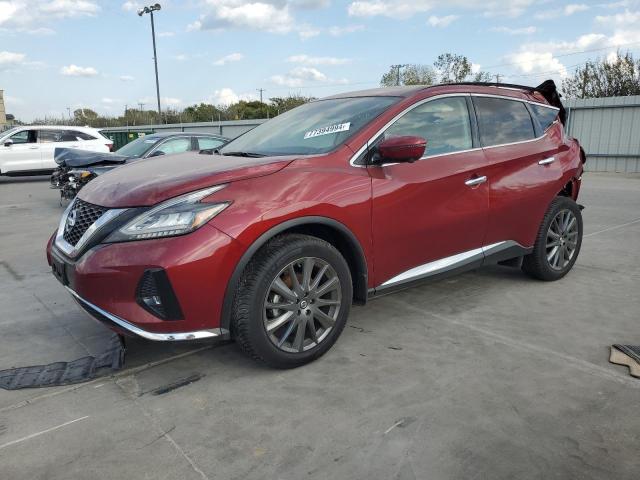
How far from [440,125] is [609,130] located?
15.7 meters

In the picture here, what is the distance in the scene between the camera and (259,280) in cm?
279

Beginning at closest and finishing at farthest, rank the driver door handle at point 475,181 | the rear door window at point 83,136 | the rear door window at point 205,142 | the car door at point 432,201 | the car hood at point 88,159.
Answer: the car door at point 432,201
the driver door handle at point 475,181
the car hood at point 88,159
the rear door window at point 205,142
the rear door window at point 83,136

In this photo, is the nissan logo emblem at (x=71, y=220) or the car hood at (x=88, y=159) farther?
the car hood at (x=88, y=159)

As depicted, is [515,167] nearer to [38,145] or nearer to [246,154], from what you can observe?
[246,154]

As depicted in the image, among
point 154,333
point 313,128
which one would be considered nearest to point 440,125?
point 313,128

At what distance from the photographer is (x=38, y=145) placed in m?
15.0

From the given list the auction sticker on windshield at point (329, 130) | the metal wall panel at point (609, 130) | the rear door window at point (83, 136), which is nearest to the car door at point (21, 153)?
the rear door window at point (83, 136)

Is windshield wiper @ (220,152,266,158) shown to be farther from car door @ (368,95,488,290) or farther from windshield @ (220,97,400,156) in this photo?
car door @ (368,95,488,290)

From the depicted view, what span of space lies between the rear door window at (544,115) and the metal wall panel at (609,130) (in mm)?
13751

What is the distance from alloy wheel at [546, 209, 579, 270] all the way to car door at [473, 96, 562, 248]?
0.82 feet

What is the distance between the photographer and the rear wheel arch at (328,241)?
2756 mm

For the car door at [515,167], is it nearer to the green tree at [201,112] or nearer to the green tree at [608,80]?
the green tree at [608,80]

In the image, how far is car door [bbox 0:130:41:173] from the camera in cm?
1473

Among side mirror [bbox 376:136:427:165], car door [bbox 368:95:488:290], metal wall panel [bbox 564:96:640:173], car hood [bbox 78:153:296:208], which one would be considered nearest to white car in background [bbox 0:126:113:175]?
car hood [bbox 78:153:296:208]
